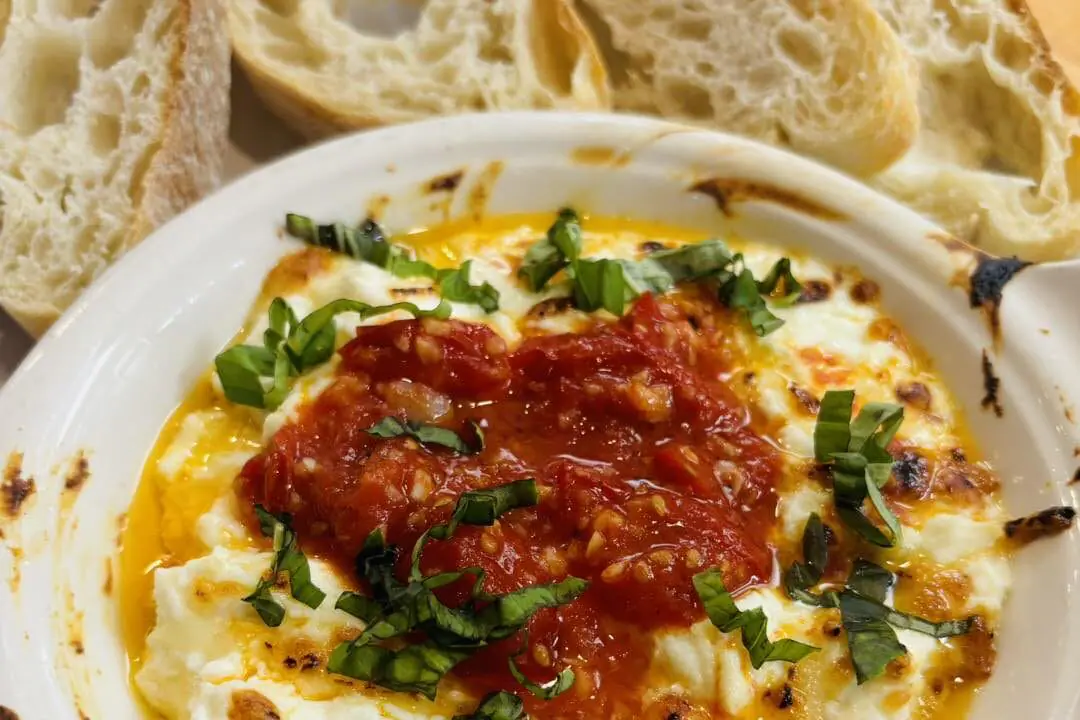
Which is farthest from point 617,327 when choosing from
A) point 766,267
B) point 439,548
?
point 439,548

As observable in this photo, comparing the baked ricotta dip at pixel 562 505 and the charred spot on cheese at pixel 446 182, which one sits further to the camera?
the charred spot on cheese at pixel 446 182

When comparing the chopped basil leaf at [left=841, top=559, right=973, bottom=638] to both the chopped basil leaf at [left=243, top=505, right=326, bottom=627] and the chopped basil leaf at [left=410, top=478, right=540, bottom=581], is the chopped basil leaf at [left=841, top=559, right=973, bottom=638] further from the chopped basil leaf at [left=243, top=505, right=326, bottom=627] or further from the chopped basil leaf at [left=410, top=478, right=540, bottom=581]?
the chopped basil leaf at [left=243, top=505, right=326, bottom=627]

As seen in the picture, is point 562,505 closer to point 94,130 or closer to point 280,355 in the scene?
point 280,355

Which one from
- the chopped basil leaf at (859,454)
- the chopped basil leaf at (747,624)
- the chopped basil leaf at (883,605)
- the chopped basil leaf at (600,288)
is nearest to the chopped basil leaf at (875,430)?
the chopped basil leaf at (859,454)

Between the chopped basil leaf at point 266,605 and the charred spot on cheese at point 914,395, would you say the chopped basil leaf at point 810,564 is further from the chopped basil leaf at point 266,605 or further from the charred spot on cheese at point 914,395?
the chopped basil leaf at point 266,605

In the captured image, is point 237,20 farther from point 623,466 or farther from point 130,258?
point 623,466

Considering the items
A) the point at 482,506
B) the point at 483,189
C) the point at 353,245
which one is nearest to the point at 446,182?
the point at 483,189

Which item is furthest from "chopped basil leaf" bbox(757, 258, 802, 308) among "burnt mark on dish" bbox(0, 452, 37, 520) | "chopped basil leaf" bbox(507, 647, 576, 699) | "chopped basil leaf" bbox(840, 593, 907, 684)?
"burnt mark on dish" bbox(0, 452, 37, 520)
